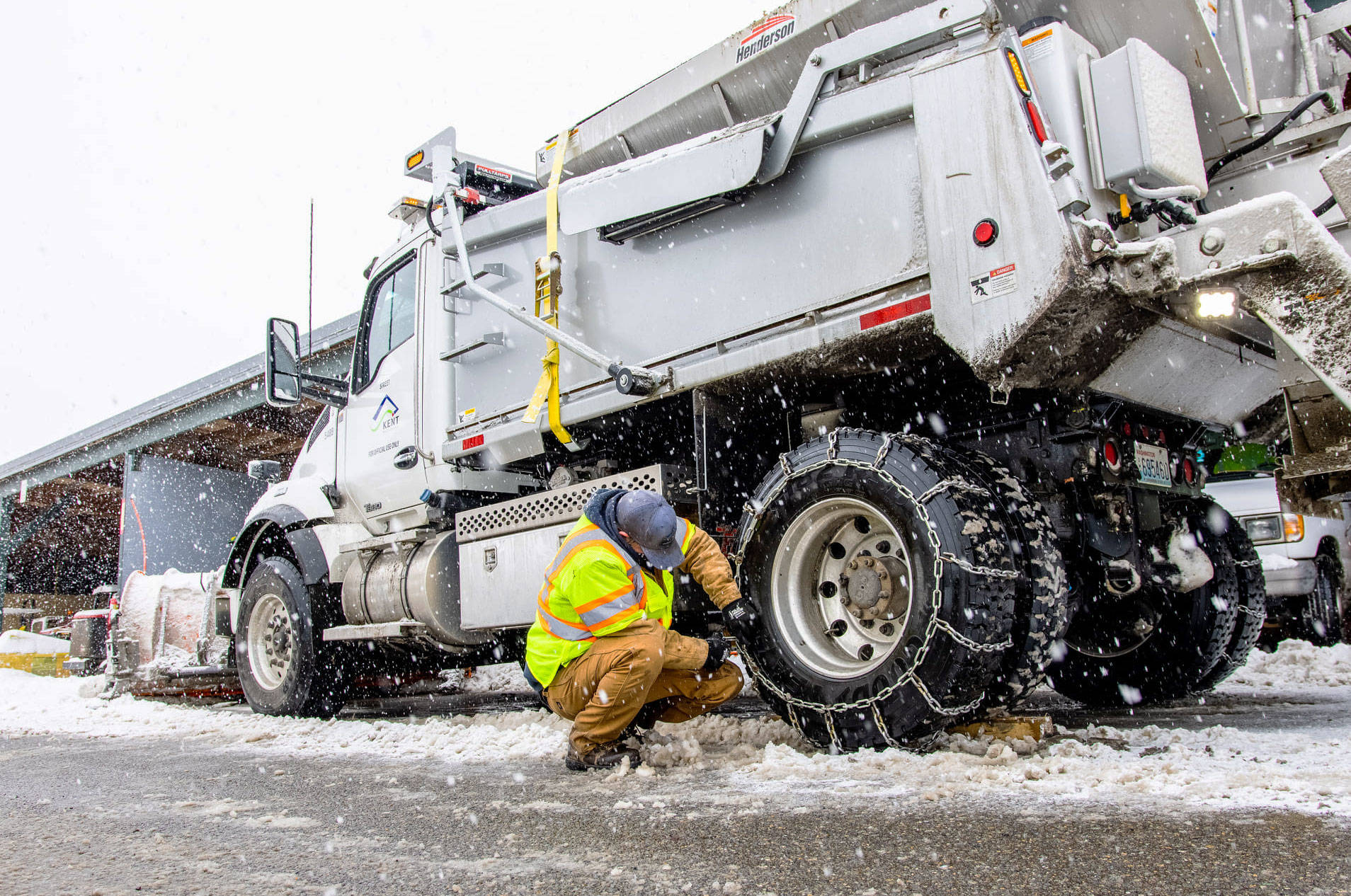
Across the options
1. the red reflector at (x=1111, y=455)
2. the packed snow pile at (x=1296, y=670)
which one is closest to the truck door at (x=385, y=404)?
the red reflector at (x=1111, y=455)

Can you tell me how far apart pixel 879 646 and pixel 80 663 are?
321 inches

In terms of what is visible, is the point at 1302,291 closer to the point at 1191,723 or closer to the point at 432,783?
the point at 1191,723

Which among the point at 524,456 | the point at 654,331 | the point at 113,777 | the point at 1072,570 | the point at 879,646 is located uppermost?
the point at 654,331

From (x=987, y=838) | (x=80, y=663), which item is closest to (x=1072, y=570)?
(x=987, y=838)

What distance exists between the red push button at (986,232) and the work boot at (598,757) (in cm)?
213

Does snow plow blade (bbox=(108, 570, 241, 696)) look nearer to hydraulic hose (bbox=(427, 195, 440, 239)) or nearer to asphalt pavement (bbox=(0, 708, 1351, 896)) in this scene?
hydraulic hose (bbox=(427, 195, 440, 239))

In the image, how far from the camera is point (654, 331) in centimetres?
409

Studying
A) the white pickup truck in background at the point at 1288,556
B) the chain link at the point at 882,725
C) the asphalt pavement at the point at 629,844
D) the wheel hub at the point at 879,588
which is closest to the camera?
the asphalt pavement at the point at 629,844

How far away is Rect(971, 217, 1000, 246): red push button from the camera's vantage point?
2.98 meters

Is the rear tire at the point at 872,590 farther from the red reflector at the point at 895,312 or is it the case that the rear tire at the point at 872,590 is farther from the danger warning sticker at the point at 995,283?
the danger warning sticker at the point at 995,283

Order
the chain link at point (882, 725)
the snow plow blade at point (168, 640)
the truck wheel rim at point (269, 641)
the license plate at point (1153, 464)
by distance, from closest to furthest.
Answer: the chain link at point (882, 725)
the license plate at point (1153, 464)
the truck wheel rim at point (269, 641)
the snow plow blade at point (168, 640)

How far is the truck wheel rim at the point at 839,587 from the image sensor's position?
3.35 m

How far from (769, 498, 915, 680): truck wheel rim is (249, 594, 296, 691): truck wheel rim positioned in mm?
3928

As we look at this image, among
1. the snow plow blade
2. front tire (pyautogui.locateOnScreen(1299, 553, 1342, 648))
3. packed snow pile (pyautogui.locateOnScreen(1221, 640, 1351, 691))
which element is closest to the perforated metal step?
the snow plow blade
